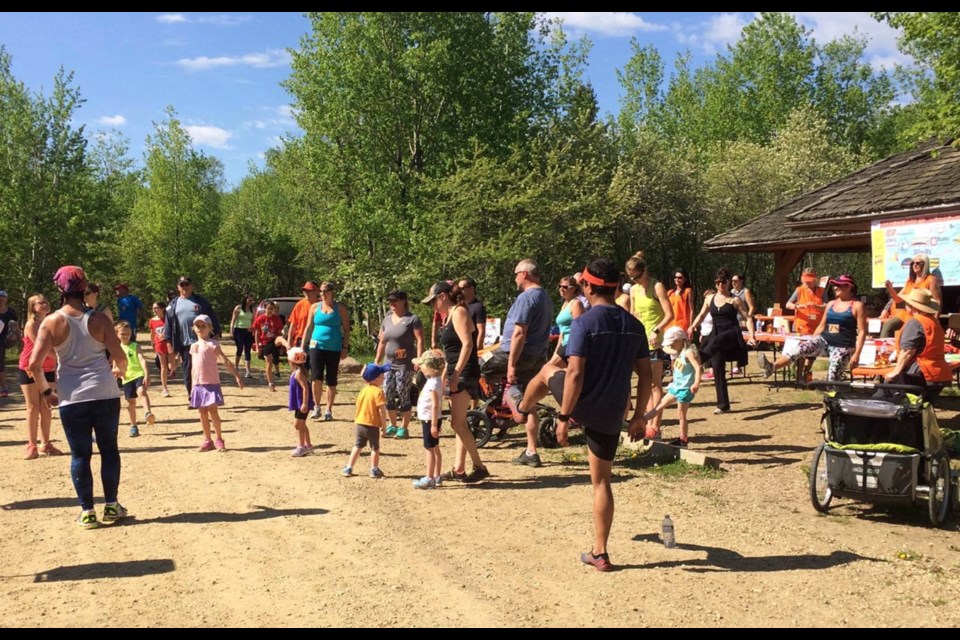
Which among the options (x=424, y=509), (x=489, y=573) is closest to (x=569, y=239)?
(x=424, y=509)

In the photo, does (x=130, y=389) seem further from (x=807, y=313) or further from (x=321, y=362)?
(x=807, y=313)

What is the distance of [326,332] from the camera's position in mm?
10797

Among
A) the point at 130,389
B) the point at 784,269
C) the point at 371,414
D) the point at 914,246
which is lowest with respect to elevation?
the point at 371,414

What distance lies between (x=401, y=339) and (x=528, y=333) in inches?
75.9

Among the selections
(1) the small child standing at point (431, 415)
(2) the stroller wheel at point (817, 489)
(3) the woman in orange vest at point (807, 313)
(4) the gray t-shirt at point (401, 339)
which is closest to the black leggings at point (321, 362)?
(4) the gray t-shirt at point (401, 339)

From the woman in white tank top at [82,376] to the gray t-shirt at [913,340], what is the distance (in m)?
7.20

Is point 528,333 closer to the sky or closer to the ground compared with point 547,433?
closer to the sky

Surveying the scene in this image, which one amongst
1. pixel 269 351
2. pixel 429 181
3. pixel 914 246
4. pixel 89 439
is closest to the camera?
pixel 89 439

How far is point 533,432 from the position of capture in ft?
28.4

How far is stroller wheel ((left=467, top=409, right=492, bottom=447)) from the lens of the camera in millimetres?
9594

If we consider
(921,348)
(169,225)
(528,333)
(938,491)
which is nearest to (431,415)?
(528,333)

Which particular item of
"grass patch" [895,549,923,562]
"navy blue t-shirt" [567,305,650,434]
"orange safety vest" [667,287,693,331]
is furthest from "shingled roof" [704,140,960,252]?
"navy blue t-shirt" [567,305,650,434]

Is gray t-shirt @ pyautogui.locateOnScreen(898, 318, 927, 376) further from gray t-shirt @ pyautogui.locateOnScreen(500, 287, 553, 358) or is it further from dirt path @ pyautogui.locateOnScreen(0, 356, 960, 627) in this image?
gray t-shirt @ pyautogui.locateOnScreen(500, 287, 553, 358)

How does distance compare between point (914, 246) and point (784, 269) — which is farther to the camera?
point (784, 269)
